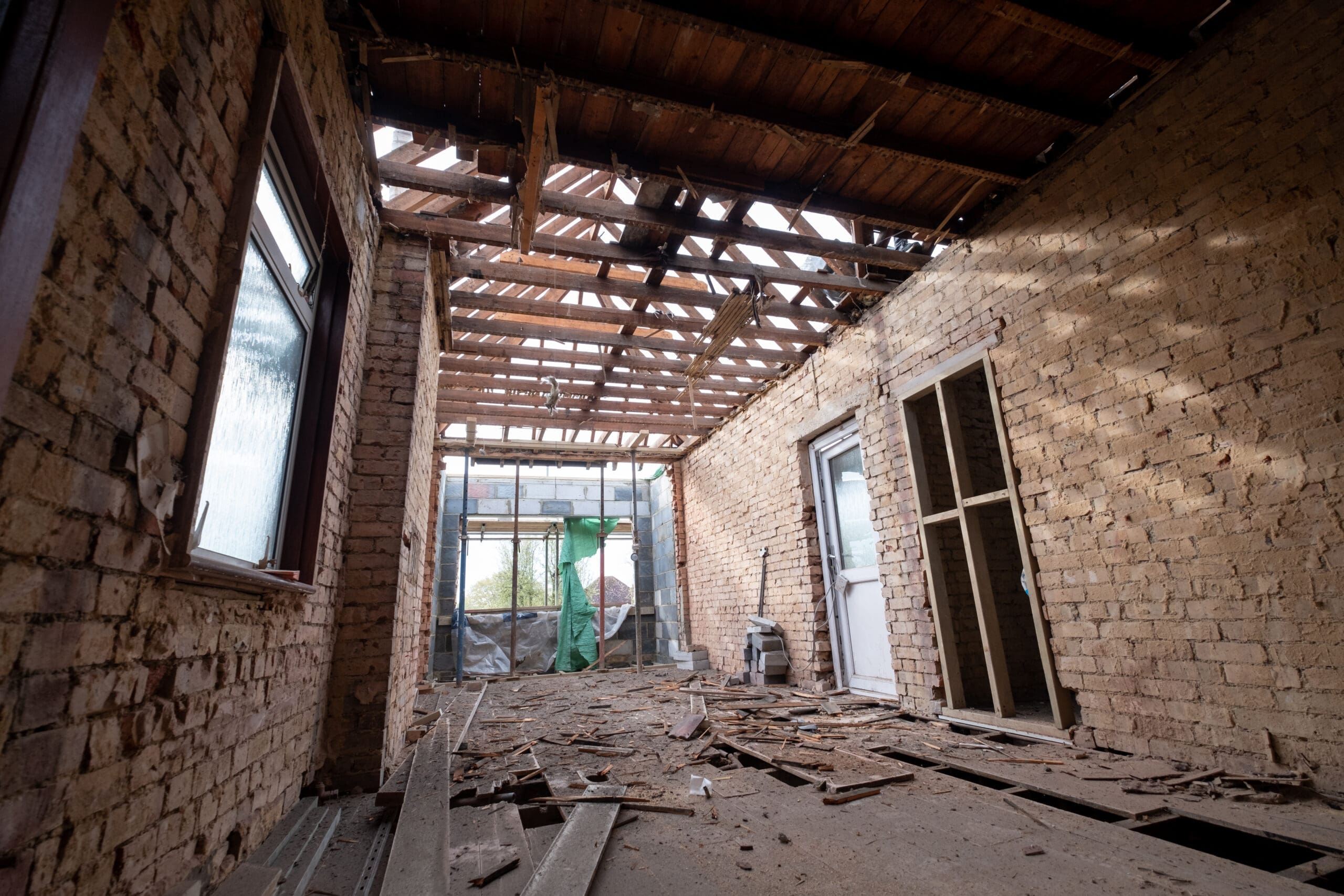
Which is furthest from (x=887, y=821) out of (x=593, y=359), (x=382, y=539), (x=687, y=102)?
(x=593, y=359)

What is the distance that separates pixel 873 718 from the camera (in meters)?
4.68

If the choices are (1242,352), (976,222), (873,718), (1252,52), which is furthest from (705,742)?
(1252,52)

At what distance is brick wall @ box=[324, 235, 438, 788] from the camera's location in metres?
3.15

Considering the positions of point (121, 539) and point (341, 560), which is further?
point (341, 560)

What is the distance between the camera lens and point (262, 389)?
7.71 feet

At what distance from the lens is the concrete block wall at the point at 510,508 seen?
10.2 metres

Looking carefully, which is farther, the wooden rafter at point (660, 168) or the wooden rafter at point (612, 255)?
the wooden rafter at point (612, 255)

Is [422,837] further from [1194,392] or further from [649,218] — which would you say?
[1194,392]

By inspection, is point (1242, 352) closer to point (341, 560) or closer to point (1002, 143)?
point (1002, 143)

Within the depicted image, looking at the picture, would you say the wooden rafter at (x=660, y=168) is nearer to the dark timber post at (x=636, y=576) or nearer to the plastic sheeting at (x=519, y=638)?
the dark timber post at (x=636, y=576)

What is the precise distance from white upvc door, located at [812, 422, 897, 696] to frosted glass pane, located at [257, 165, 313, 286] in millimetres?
4798

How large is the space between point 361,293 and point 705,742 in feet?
11.5

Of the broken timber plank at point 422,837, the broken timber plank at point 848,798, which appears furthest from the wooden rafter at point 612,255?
the broken timber plank at point 848,798

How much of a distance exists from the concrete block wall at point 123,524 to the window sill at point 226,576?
39mm
